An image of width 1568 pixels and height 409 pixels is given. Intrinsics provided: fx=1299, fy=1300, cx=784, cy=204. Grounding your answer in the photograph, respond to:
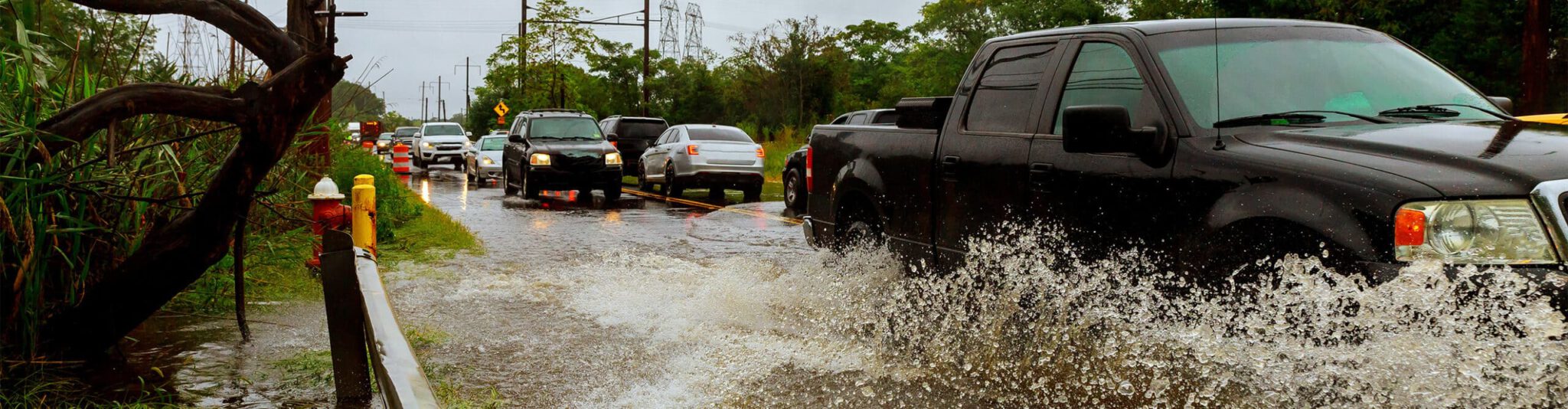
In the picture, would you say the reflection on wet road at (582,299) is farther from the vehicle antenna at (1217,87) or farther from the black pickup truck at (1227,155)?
the vehicle antenna at (1217,87)

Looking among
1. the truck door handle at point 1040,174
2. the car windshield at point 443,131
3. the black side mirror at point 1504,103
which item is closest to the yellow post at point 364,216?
the truck door handle at point 1040,174

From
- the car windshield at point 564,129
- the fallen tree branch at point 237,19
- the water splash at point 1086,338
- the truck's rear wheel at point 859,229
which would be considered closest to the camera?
the water splash at point 1086,338

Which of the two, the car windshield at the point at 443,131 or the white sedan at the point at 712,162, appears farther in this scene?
the car windshield at the point at 443,131

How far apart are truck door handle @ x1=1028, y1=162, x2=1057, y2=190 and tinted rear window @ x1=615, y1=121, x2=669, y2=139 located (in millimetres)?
21973

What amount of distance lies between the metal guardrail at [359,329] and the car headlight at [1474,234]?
272 cm

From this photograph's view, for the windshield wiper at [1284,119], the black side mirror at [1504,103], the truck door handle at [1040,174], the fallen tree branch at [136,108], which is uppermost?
the black side mirror at [1504,103]

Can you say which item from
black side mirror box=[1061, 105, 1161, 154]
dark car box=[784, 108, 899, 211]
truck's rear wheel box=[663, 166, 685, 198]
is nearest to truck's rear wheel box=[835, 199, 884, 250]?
black side mirror box=[1061, 105, 1161, 154]

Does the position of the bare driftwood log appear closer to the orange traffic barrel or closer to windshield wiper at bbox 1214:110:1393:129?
windshield wiper at bbox 1214:110:1393:129

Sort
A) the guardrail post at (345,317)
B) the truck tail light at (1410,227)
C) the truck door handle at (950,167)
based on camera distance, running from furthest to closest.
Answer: the truck door handle at (950,167) < the guardrail post at (345,317) < the truck tail light at (1410,227)

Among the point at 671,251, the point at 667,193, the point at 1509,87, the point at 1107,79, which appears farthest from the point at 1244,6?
the point at 1107,79

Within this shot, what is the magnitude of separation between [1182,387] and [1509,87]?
81.6 feet

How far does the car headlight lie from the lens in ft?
11.6

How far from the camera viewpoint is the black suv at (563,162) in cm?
2042

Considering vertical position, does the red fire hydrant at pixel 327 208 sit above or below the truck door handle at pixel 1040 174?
below
